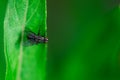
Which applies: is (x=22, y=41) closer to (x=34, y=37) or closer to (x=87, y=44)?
(x=34, y=37)

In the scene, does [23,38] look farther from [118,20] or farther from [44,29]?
[118,20]

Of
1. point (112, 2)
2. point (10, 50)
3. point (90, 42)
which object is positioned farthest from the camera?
point (112, 2)

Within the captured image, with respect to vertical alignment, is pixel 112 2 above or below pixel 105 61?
above

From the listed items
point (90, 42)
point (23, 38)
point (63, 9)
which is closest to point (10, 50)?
point (23, 38)

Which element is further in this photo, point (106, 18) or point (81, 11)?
point (81, 11)
